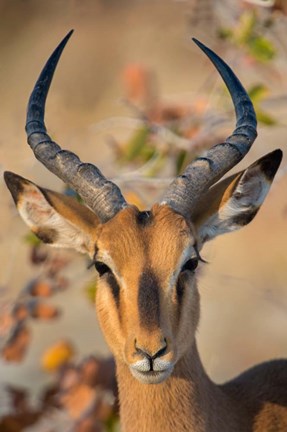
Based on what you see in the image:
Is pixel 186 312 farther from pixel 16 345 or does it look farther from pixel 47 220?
pixel 16 345

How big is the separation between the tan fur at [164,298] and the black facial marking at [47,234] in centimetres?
1

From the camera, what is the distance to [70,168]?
7023 millimetres

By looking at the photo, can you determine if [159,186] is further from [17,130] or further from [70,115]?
[70,115]

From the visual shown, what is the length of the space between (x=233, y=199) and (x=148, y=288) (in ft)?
3.47

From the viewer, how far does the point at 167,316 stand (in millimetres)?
6293

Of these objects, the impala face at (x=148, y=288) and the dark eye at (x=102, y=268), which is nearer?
the impala face at (x=148, y=288)

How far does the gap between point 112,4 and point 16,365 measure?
12472mm

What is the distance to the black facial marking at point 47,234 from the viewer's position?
719 centimetres

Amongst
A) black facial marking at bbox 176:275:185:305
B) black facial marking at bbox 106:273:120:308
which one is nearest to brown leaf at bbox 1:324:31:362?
black facial marking at bbox 106:273:120:308

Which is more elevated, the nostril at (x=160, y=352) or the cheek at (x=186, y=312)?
the cheek at (x=186, y=312)

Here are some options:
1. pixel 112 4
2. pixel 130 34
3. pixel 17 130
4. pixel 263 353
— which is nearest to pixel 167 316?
pixel 263 353

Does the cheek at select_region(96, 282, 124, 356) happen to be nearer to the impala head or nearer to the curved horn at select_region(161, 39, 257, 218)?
the impala head

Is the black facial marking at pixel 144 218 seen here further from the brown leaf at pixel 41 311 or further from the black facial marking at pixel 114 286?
the brown leaf at pixel 41 311

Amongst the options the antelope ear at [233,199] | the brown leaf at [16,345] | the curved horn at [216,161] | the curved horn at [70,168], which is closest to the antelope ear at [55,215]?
the curved horn at [70,168]
